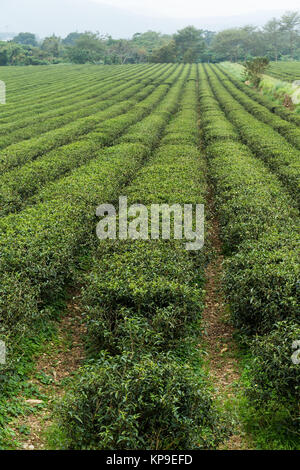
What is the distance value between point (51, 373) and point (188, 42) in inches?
4167

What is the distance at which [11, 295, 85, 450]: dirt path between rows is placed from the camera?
4.88 meters

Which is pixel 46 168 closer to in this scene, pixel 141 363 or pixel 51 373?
pixel 51 373

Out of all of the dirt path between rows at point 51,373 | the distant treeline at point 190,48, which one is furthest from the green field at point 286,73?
the dirt path between rows at point 51,373

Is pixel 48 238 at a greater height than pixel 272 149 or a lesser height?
lesser

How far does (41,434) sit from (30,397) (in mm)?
737

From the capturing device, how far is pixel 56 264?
740cm

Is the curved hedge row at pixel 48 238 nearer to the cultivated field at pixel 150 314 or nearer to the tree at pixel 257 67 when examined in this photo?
the cultivated field at pixel 150 314

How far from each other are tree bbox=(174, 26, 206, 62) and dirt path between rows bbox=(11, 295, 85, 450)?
324ft

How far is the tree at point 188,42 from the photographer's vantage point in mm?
96188

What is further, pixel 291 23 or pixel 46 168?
pixel 291 23

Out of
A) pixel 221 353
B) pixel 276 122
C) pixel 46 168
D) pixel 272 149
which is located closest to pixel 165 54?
pixel 276 122

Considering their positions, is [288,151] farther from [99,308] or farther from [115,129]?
[99,308]

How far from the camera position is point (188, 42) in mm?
98000
